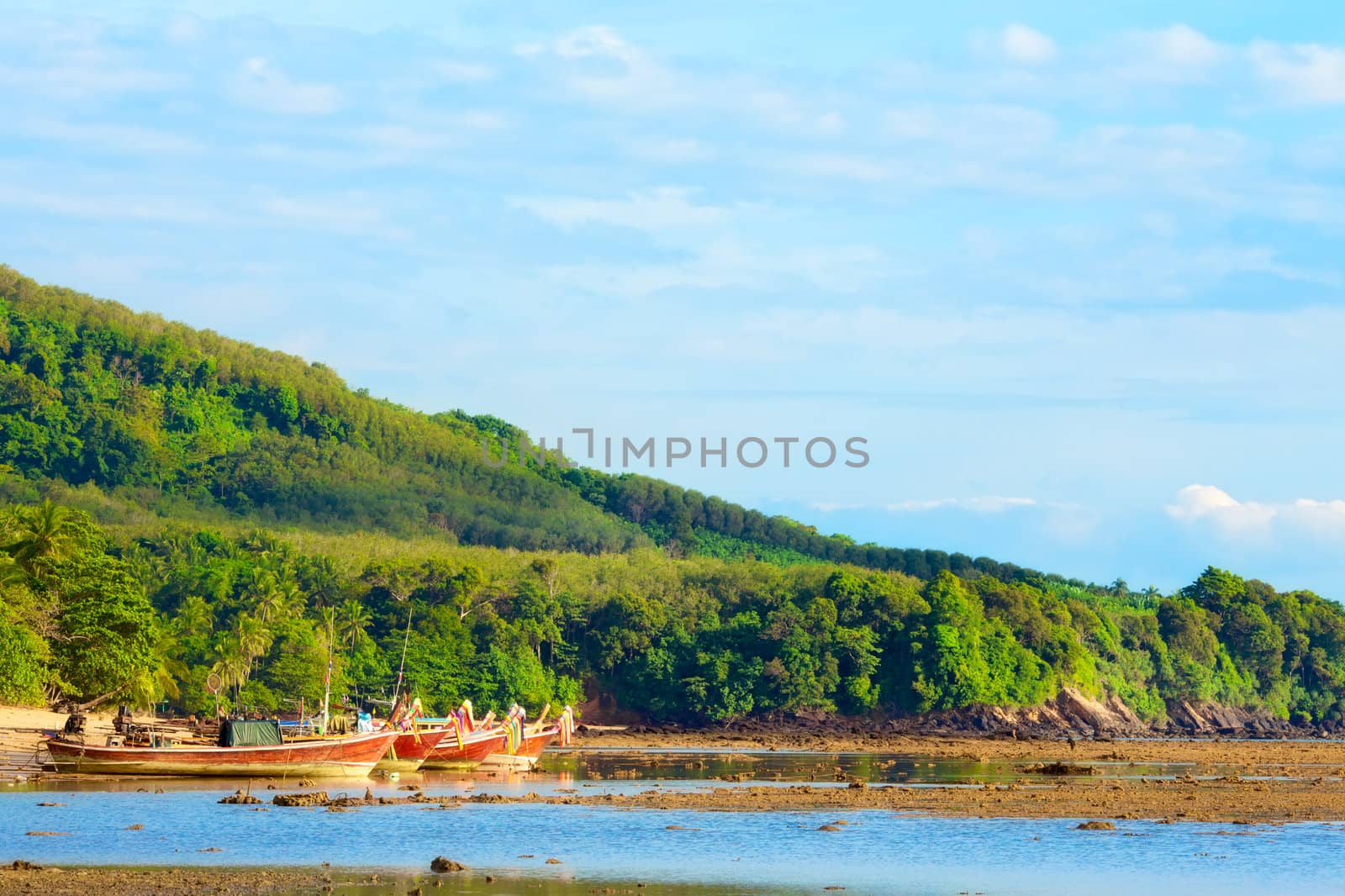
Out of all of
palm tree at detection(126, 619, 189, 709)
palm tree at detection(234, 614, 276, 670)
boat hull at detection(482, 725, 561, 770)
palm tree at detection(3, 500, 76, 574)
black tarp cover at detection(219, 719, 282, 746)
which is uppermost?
palm tree at detection(3, 500, 76, 574)

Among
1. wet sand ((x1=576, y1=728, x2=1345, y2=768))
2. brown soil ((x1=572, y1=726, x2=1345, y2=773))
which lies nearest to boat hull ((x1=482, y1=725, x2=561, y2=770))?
wet sand ((x1=576, y1=728, x2=1345, y2=768))

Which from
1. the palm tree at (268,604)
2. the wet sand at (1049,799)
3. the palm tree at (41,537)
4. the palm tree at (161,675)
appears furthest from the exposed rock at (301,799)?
the palm tree at (268,604)

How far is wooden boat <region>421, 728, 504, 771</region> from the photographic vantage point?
69.4 metres

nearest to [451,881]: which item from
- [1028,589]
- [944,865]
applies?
[944,865]

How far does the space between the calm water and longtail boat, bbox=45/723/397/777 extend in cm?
299

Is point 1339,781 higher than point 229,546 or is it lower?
lower

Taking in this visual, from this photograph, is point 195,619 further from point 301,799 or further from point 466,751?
point 301,799

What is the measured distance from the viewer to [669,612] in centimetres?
14000

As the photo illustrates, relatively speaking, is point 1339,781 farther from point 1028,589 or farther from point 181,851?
point 1028,589

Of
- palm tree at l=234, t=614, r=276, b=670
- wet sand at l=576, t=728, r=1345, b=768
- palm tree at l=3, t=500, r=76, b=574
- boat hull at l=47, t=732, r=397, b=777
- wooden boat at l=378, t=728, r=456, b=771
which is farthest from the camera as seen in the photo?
palm tree at l=234, t=614, r=276, b=670

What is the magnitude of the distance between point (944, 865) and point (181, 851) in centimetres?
1707

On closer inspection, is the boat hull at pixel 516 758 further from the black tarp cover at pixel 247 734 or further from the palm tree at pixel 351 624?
the palm tree at pixel 351 624

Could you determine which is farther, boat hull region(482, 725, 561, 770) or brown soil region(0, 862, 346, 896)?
boat hull region(482, 725, 561, 770)

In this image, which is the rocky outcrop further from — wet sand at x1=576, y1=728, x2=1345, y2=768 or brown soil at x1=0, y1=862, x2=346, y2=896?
brown soil at x1=0, y1=862, x2=346, y2=896
